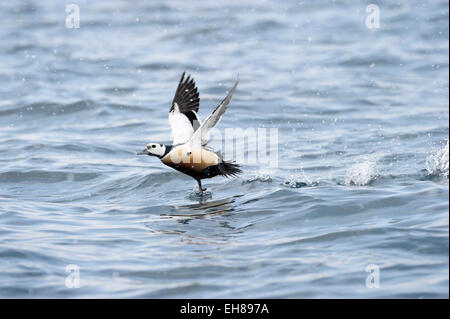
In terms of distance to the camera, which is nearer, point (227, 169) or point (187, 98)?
point (227, 169)

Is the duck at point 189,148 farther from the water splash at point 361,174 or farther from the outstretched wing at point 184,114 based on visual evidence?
the water splash at point 361,174

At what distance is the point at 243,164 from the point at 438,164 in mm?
2925

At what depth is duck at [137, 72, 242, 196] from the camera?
31.1 ft

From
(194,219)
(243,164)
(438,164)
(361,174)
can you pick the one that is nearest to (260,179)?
(361,174)

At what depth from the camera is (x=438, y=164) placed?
10.5 m

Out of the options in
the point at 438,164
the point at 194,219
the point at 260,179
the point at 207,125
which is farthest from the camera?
the point at 260,179

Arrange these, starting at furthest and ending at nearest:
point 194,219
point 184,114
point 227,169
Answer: point 184,114, point 227,169, point 194,219

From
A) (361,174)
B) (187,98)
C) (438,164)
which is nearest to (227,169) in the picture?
(187,98)

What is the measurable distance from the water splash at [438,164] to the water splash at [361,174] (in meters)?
0.69

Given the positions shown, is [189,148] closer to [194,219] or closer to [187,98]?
[187,98]

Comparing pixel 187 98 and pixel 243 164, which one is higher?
pixel 187 98

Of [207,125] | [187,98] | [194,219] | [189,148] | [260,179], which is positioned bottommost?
[194,219]
